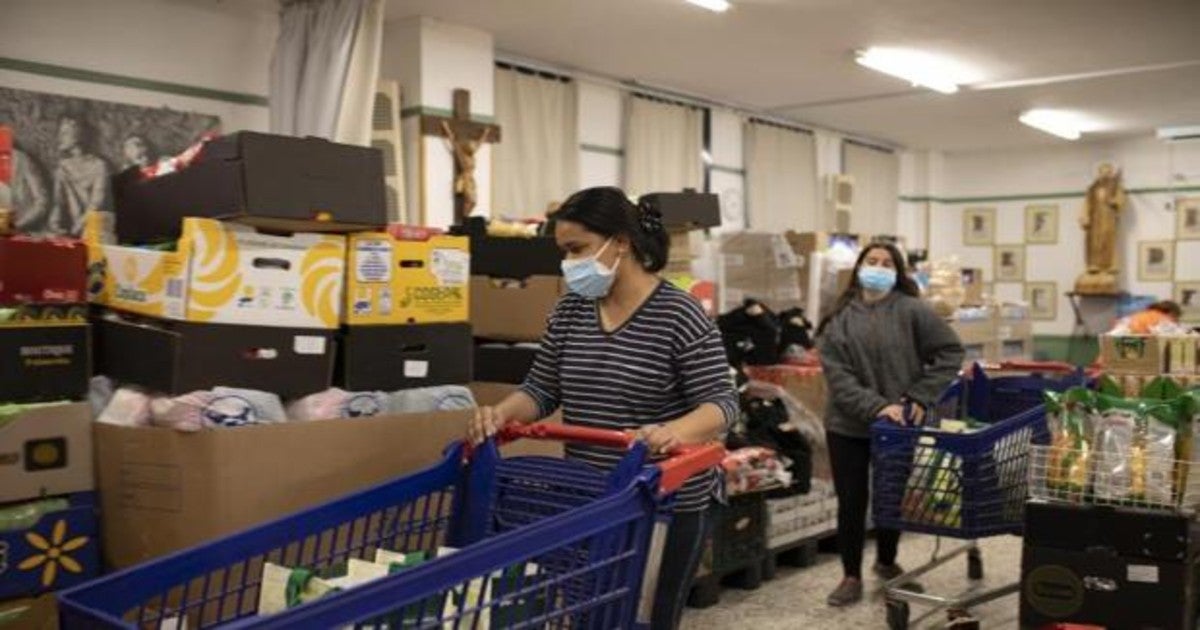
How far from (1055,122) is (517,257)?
791 cm

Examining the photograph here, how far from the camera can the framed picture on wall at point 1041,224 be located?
11.9 m

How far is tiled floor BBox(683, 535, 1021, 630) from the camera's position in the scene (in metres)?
3.89

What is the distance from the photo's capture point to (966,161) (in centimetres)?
1230

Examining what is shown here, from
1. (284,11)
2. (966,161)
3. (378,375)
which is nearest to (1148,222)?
(966,161)

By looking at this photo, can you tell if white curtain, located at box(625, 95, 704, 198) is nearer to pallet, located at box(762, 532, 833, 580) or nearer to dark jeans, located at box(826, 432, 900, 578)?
pallet, located at box(762, 532, 833, 580)

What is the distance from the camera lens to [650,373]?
224cm

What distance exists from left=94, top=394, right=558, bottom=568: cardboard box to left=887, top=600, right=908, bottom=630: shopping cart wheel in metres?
1.92

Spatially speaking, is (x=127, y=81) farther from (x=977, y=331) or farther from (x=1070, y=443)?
(x=977, y=331)

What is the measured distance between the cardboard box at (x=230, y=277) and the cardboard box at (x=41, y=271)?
12 centimetres

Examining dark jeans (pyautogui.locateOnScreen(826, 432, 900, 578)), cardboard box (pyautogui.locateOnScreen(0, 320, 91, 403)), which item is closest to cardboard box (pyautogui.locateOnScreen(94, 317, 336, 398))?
cardboard box (pyautogui.locateOnScreen(0, 320, 91, 403))

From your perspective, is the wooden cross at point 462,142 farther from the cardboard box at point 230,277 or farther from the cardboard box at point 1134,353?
the cardboard box at point 1134,353

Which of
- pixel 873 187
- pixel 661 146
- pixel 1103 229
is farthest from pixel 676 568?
pixel 1103 229

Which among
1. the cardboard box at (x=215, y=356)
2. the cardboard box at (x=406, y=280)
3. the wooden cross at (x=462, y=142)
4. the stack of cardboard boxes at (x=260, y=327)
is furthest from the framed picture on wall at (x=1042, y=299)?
the cardboard box at (x=215, y=356)

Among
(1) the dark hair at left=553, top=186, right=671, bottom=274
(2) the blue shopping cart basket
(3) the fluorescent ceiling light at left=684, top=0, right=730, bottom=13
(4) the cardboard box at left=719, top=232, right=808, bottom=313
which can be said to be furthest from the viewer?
(4) the cardboard box at left=719, top=232, right=808, bottom=313
